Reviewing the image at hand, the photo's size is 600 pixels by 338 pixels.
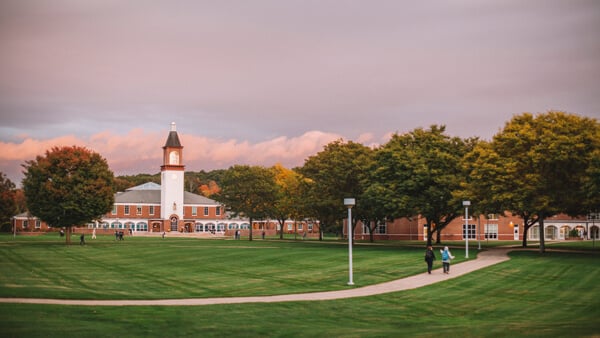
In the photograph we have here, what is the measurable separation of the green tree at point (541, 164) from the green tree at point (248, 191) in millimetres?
41556

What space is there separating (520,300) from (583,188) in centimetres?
2439

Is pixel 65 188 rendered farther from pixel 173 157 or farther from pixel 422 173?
pixel 173 157

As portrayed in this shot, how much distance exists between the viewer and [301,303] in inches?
1028

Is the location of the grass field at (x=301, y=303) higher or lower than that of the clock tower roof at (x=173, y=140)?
lower

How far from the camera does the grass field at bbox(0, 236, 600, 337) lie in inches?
762

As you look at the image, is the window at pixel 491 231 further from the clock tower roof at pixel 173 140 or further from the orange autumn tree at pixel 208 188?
the orange autumn tree at pixel 208 188

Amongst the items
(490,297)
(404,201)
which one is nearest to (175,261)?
(404,201)

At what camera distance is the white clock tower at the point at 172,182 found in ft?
452

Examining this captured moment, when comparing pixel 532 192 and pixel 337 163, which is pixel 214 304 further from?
pixel 337 163

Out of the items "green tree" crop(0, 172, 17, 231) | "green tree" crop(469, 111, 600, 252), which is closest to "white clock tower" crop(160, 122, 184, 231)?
"green tree" crop(0, 172, 17, 231)

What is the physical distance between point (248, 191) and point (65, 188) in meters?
26.2

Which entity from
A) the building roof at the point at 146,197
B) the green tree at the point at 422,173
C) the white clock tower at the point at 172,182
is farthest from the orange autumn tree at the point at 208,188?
the green tree at the point at 422,173

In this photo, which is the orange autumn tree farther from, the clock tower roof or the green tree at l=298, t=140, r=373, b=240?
the green tree at l=298, t=140, r=373, b=240

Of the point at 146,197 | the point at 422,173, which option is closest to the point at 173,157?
the point at 146,197
